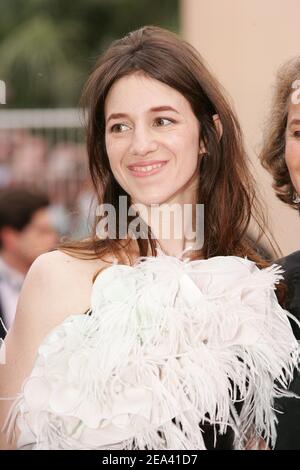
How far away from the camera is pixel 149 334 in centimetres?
144

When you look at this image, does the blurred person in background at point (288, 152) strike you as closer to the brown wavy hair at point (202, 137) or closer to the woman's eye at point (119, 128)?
the brown wavy hair at point (202, 137)

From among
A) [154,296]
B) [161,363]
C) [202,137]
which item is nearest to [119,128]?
[202,137]

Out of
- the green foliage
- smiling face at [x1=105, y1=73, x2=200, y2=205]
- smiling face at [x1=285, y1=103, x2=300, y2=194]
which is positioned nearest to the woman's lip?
smiling face at [x1=105, y1=73, x2=200, y2=205]

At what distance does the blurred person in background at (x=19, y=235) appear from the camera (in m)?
2.12

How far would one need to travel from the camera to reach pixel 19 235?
2234mm

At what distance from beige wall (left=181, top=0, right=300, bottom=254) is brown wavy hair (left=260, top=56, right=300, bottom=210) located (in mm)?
65

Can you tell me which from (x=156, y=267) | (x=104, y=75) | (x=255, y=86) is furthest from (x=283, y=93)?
(x=156, y=267)

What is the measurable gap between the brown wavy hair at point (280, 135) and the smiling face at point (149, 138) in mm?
267

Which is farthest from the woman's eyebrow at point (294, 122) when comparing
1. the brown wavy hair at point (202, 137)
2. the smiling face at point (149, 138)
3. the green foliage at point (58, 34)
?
the green foliage at point (58, 34)

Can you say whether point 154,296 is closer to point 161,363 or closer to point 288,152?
point 161,363

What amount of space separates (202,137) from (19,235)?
796 mm

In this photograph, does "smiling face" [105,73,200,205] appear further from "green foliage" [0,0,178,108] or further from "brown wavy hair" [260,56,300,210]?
"green foliage" [0,0,178,108]

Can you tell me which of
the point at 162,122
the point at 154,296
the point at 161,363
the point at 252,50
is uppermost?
the point at 252,50

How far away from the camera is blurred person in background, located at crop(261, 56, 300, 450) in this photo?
1634 mm
